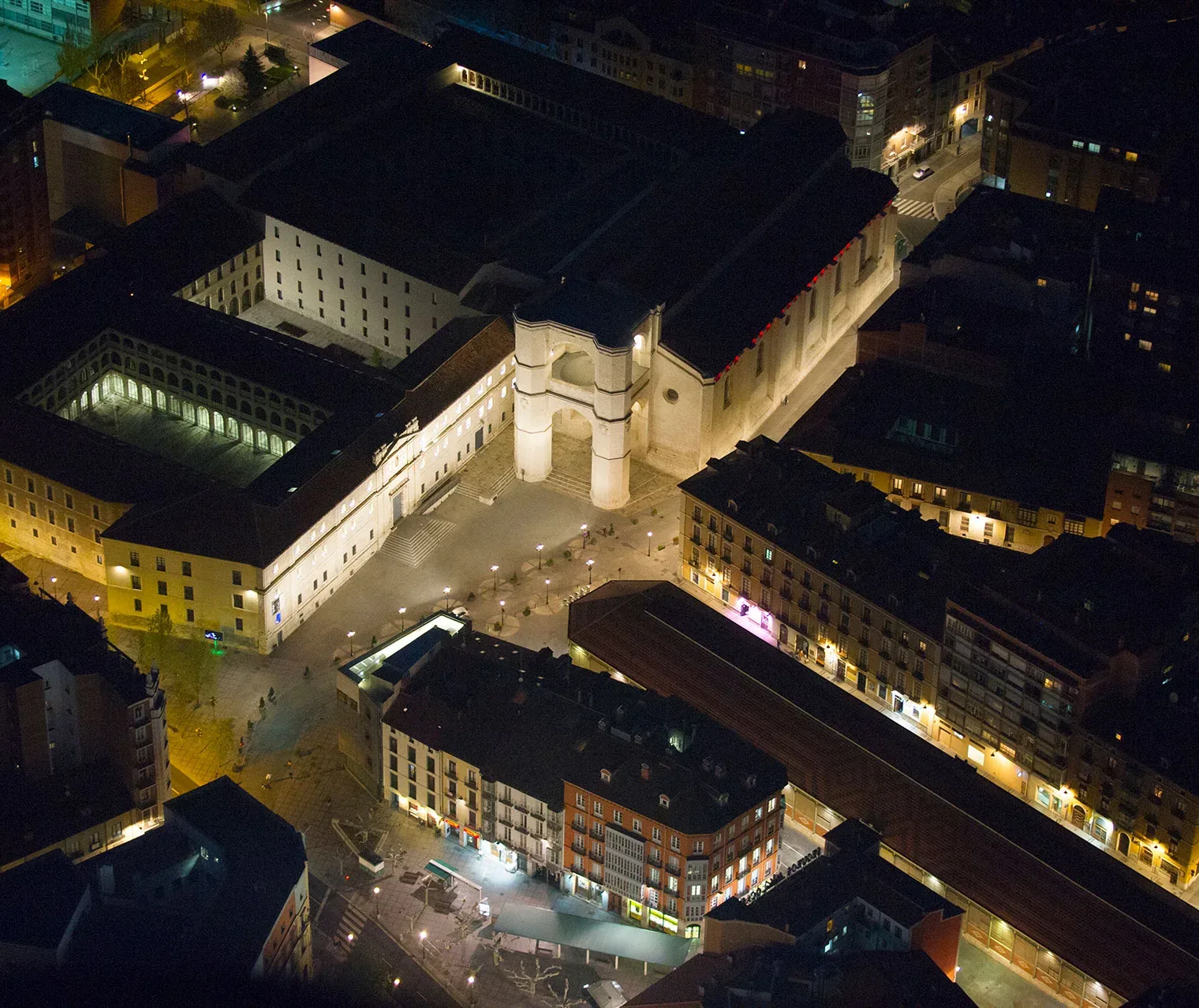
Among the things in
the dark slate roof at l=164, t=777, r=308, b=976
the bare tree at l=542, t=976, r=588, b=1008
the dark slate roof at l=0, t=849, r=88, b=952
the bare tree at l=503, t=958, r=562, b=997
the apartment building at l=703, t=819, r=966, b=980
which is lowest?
the bare tree at l=542, t=976, r=588, b=1008

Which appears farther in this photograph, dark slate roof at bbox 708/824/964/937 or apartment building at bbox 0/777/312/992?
dark slate roof at bbox 708/824/964/937

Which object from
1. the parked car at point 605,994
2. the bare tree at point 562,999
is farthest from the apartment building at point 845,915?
the bare tree at point 562,999

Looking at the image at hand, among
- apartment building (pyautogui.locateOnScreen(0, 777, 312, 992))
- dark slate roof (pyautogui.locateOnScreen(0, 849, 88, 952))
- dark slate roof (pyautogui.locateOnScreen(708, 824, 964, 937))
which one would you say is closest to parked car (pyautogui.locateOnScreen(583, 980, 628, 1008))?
dark slate roof (pyautogui.locateOnScreen(708, 824, 964, 937))

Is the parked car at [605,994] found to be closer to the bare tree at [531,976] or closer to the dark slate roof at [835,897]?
the bare tree at [531,976]

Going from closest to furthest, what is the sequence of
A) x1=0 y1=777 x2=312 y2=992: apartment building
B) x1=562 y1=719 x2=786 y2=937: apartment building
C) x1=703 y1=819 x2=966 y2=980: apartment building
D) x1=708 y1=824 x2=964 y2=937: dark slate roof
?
x1=0 y1=777 x2=312 y2=992: apartment building < x1=703 y1=819 x2=966 y2=980: apartment building < x1=708 y1=824 x2=964 y2=937: dark slate roof < x1=562 y1=719 x2=786 y2=937: apartment building

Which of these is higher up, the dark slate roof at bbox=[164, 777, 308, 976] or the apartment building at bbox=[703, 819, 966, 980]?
the dark slate roof at bbox=[164, 777, 308, 976]

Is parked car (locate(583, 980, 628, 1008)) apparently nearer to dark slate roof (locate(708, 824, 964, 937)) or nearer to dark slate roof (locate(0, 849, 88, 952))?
dark slate roof (locate(708, 824, 964, 937))

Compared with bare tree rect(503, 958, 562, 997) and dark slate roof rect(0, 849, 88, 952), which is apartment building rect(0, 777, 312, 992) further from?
bare tree rect(503, 958, 562, 997)

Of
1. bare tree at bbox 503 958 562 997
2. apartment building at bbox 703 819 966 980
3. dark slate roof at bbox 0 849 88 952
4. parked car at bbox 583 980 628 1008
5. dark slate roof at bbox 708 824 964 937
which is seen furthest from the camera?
bare tree at bbox 503 958 562 997

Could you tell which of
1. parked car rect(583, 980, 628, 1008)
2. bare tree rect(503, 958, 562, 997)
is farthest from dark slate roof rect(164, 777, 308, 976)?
parked car rect(583, 980, 628, 1008)

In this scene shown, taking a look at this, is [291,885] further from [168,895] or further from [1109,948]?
[1109,948]
